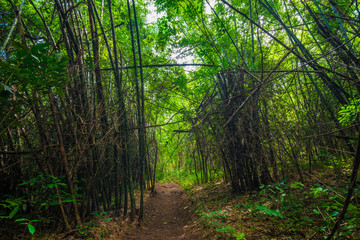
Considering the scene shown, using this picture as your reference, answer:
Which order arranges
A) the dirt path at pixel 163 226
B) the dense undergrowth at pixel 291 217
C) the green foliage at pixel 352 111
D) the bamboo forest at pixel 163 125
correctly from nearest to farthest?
the bamboo forest at pixel 163 125, the dense undergrowth at pixel 291 217, the green foliage at pixel 352 111, the dirt path at pixel 163 226

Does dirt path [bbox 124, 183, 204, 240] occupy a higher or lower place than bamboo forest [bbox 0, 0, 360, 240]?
lower

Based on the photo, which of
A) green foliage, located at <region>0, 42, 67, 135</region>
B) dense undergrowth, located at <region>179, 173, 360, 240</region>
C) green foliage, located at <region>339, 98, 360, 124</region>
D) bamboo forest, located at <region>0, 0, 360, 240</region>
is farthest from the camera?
green foliage, located at <region>339, 98, 360, 124</region>

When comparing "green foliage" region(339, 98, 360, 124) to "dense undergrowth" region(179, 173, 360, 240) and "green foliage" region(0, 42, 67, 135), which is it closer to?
"dense undergrowth" region(179, 173, 360, 240)

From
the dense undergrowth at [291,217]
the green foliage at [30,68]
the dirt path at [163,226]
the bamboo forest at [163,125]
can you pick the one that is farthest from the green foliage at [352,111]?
the green foliage at [30,68]

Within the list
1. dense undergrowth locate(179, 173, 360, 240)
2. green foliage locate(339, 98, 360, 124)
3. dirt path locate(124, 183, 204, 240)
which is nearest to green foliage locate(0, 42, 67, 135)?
dense undergrowth locate(179, 173, 360, 240)

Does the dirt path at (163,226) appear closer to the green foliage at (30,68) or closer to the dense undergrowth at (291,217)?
the dense undergrowth at (291,217)

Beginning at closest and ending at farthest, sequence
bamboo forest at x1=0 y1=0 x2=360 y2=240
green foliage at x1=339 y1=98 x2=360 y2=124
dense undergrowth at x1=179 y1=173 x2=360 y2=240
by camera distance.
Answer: bamboo forest at x1=0 y1=0 x2=360 y2=240 → dense undergrowth at x1=179 y1=173 x2=360 y2=240 → green foliage at x1=339 y1=98 x2=360 y2=124

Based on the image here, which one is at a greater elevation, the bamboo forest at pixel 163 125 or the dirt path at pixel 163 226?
the bamboo forest at pixel 163 125

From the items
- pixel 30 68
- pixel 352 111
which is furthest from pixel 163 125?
pixel 352 111

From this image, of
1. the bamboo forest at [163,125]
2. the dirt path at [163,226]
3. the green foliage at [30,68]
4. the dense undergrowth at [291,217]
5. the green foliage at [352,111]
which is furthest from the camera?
the dirt path at [163,226]

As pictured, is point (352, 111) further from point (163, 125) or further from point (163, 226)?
point (163, 226)

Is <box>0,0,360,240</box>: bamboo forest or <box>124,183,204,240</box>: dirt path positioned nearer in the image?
<box>0,0,360,240</box>: bamboo forest

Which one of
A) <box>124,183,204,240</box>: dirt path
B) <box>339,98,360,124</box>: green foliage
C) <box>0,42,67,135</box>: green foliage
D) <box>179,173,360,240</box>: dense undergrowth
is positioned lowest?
<box>124,183,204,240</box>: dirt path

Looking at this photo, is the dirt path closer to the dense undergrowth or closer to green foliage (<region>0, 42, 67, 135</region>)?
the dense undergrowth
